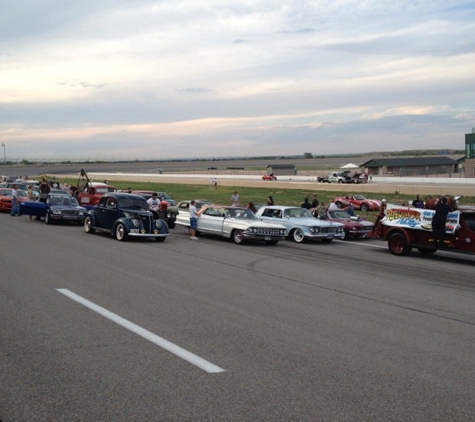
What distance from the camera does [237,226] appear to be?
21312mm

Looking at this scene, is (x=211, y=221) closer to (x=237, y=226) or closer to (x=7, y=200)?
(x=237, y=226)

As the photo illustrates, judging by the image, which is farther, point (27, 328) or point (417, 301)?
point (417, 301)

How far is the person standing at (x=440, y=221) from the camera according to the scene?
17.6 meters

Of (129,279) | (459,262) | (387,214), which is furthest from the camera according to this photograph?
(387,214)

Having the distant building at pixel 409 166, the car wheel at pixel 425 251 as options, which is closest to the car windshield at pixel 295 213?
the car wheel at pixel 425 251

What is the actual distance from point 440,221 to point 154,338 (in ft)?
39.6

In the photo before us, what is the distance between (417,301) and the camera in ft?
36.6

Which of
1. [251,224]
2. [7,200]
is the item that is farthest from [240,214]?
[7,200]

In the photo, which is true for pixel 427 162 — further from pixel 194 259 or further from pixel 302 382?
pixel 302 382

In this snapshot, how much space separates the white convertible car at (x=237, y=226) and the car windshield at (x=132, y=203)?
2.12 meters

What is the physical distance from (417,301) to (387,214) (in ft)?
29.4

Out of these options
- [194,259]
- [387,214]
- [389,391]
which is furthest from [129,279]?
[387,214]

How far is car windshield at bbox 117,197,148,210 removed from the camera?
21.9 meters

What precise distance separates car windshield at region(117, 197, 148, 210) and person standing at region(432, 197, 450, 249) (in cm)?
1000
